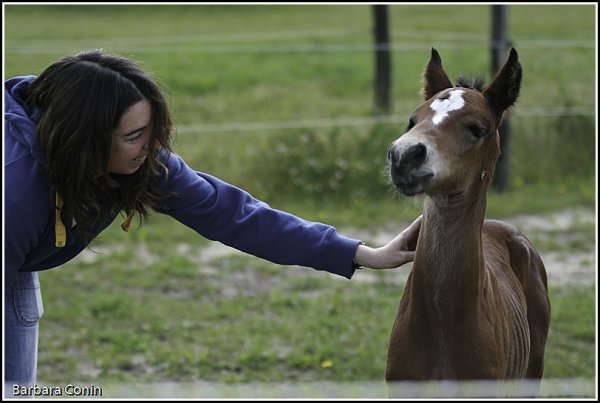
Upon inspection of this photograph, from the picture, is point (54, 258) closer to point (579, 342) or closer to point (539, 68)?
point (579, 342)

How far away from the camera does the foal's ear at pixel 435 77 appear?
340 centimetres

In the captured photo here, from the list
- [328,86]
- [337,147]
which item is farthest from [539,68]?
[337,147]

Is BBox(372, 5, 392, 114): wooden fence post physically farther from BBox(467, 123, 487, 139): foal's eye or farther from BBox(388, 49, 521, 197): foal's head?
BBox(467, 123, 487, 139): foal's eye

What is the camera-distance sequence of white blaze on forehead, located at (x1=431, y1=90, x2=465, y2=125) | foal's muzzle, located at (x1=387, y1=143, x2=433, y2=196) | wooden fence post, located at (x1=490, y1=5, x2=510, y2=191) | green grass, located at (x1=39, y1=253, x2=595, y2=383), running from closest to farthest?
foal's muzzle, located at (x1=387, y1=143, x2=433, y2=196)
white blaze on forehead, located at (x1=431, y1=90, x2=465, y2=125)
green grass, located at (x1=39, y1=253, x2=595, y2=383)
wooden fence post, located at (x1=490, y1=5, x2=510, y2=191)

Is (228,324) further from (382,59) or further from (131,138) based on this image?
(382,59)

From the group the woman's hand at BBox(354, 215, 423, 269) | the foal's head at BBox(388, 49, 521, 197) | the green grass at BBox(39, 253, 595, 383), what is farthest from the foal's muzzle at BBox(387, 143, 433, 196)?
the green grass at BBox(39, 253, 595, 383)

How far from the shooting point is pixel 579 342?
5.52 m

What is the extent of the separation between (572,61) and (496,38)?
5061 mm

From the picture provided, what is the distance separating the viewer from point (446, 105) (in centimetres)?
303

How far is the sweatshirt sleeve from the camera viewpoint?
3275 mm

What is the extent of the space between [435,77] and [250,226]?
92cm

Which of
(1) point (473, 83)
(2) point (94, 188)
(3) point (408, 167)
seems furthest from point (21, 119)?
(1) point (473, 83)

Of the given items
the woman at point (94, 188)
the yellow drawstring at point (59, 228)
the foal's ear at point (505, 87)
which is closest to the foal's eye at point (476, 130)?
the foal's ear at point (505, 87)

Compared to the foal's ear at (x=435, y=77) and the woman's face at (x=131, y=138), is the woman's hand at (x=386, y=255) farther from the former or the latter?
the woman's face at (x=131, y=138)
